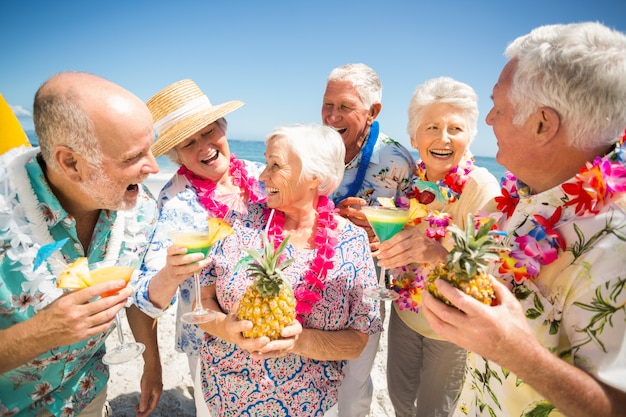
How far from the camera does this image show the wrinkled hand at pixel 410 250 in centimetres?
247

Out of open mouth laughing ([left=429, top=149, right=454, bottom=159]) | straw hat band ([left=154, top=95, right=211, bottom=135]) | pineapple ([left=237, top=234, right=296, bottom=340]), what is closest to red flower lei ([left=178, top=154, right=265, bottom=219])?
straw hat band ([left=154, top=95, right=211, bottom=135])

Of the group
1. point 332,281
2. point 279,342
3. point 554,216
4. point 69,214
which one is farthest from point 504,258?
point 69,214

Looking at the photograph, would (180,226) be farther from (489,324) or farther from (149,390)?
(489,324)

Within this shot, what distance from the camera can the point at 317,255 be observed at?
254 cm

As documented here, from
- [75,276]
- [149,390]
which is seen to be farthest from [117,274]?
[149,390]

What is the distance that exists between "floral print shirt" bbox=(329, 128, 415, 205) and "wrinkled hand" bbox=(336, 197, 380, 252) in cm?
29

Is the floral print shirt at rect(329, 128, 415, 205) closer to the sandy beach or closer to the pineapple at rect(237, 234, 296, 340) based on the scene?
the pineapple at rect(237, 234, 296, 340)

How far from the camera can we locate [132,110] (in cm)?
232

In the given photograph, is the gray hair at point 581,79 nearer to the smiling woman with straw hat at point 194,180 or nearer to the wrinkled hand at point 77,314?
the smiling woman with straw hat at point 194,180

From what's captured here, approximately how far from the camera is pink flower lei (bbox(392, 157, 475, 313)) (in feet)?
10.2

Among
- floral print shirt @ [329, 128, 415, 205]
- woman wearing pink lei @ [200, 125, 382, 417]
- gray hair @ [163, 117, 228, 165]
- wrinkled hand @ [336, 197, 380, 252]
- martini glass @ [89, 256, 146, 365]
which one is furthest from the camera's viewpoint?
floral print shirt @ [329, 128, 415, 205]

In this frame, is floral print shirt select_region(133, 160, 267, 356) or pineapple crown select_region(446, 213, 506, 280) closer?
pineapple crown select_region(446, 213, 506, 280)

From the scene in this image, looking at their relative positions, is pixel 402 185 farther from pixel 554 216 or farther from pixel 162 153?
pixel 162 153

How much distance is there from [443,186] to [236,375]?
2.27 m
